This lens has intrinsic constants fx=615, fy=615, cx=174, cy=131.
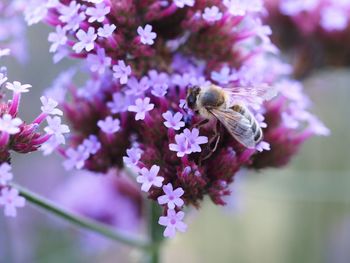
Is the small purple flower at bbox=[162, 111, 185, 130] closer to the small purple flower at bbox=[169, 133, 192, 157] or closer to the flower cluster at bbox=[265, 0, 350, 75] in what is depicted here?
the small purple flower at bbox=[169, 133, 192, 157]

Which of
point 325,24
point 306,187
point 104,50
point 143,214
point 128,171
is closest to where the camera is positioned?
point 104,50

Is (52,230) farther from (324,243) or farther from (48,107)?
(48,107)

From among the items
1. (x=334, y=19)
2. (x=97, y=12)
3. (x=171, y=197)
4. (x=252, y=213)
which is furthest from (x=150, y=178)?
(x=252, y=213)

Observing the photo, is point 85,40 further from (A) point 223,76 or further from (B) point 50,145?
(A) point 223,76

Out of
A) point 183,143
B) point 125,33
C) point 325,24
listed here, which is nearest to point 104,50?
point 125,33

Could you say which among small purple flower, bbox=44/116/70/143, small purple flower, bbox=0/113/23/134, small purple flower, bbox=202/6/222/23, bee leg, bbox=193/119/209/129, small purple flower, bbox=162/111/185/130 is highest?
small purple flower, bbox=0/113/23/134

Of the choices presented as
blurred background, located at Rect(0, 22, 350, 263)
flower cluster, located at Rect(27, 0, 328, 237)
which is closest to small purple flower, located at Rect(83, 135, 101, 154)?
flower cluster, located at Rect(27, 0, 328, 237)
